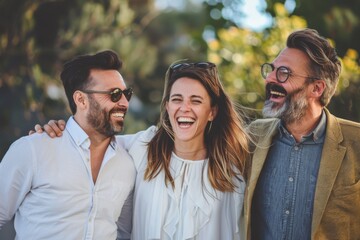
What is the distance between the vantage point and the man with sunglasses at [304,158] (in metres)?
3.59

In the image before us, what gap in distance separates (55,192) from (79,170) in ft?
0.73

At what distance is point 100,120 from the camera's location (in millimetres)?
3955

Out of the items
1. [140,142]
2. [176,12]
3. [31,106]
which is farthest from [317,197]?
[176,12]

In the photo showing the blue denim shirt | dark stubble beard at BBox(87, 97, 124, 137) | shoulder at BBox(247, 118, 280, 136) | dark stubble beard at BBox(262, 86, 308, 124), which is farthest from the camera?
shoulder at BBox(247, 118, 280, 136)

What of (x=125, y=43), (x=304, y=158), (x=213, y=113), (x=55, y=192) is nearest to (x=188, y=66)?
(x=213, y=113)

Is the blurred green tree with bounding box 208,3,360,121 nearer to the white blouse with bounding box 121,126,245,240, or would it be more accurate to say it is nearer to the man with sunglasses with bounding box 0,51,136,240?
the white blouse with bounding box 121,126,245,240

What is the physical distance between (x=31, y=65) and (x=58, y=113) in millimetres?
967

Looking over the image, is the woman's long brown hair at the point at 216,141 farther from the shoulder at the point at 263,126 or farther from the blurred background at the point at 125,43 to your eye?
the blurred background at the point at 125,43

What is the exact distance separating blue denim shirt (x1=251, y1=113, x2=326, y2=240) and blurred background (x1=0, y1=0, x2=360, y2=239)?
1.88 m

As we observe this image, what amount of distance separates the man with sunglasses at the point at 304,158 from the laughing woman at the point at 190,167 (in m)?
0.21

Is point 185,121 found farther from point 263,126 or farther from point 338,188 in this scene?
point 338,188

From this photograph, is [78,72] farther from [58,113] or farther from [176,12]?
[176,12]

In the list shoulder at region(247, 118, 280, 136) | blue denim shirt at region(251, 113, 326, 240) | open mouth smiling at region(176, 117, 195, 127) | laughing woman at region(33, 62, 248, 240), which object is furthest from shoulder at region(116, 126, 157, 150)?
blue denim shirt at region(251, 113, 326, 240)

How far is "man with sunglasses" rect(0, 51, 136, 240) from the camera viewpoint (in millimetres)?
3656
